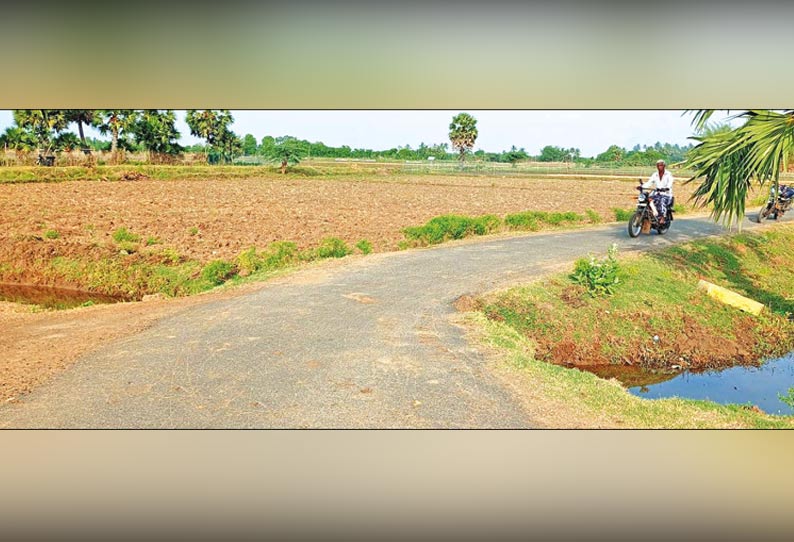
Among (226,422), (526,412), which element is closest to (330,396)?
(226,422)

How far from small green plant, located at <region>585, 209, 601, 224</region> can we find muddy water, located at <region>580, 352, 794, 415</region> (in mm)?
1175

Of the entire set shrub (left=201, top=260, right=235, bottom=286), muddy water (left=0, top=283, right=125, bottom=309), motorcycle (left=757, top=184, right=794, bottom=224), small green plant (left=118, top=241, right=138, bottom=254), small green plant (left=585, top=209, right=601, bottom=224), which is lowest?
muddy water (left=0, top=283, right=125, bottom=309)

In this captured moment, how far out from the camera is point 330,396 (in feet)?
11.5

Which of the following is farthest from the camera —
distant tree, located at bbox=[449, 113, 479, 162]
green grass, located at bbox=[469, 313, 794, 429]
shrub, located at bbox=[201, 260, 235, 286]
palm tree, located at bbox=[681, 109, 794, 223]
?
shrub, located at bbox=[201, 260, 235, 286]

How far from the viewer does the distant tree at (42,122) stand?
12.3 ft

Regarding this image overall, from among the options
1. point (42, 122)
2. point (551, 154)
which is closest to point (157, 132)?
point (42, 122)

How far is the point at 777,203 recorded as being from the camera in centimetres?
413

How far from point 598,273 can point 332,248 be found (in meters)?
2.15

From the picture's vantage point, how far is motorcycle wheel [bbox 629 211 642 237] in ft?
14.9

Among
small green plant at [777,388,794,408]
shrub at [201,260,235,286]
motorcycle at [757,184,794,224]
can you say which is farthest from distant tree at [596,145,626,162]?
shrub at [201,260,235,286]

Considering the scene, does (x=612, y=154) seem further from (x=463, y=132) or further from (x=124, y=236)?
(x=124, y=236)

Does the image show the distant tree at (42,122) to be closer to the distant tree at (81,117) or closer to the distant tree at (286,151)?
the distant tree at (81,117)

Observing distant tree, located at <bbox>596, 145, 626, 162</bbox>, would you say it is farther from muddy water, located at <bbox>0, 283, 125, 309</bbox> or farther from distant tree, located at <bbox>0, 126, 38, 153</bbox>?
distant tree, located at <bbox>0, 126, 38, 153</bbox>

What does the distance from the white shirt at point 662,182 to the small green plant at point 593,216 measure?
16.5 inches
